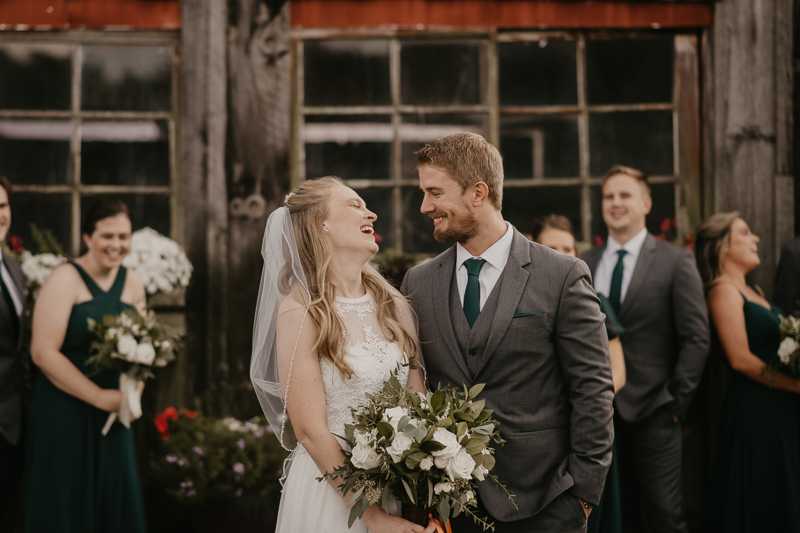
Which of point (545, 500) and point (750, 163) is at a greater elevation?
point (750, 163)

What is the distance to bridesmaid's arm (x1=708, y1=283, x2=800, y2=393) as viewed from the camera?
4.16 m

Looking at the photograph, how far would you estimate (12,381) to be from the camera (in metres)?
4.05

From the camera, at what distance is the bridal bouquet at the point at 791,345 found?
12.8ft

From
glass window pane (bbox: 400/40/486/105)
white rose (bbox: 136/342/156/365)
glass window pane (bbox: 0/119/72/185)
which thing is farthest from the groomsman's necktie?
glass window pane (bbox: 400/40/486/105)

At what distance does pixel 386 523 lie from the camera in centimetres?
240

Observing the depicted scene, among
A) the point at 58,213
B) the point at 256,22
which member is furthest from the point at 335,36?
the point at 58,213

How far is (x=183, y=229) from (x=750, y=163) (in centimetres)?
429

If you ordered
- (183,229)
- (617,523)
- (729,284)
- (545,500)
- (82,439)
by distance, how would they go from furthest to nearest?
(183,229) < (729,284) < (82,439) < (617,523) < (545,500)

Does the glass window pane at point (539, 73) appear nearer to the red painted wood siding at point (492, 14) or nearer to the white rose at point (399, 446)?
the red painted wood siding at point (492, 14)

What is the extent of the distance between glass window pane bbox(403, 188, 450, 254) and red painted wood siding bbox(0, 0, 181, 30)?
2217mm

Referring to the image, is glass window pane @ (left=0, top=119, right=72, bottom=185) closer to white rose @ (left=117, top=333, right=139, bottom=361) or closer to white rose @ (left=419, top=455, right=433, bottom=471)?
white rose @ (left=117, top=333, right=139, bottom=361)

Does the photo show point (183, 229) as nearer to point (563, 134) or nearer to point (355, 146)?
point (355, 146)

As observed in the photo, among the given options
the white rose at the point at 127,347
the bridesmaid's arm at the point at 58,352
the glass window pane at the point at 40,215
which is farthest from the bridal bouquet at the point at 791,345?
the glass window pane at the point at 40,215

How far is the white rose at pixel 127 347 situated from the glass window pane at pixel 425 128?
2.34m
